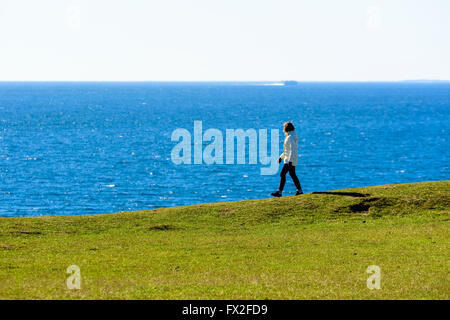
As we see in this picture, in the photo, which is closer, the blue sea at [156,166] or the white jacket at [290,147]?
the white jacket at [290,147]

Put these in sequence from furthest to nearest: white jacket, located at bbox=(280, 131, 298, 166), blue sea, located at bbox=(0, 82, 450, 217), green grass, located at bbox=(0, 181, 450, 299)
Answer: blue sea, located at bbox=(0, 82, 450, 217) < white jacket, located at bbox=(280, 131, 298, 166) < green grass, located at bbox=(0, 181, 450, 299)

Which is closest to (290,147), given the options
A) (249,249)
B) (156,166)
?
(249,249)

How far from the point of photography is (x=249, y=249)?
693 inches

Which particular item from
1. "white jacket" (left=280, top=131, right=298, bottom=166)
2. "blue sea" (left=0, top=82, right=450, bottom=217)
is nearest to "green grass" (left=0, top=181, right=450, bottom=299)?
"white jacket" (left=280, top=131, right=298, bottom=166)

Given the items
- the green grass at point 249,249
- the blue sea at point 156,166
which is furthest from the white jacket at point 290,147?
the blue sea at point 156,166

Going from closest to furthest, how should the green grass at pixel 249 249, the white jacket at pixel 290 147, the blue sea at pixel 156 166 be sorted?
the green grass at pixel 249 249
the white jacket at pixel 290 147
the blue sea at pixel 156 166

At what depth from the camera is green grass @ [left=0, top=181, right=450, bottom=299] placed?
12641 mm

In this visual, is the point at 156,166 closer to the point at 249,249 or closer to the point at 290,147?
the point at 290,147

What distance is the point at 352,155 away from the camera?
8512 centimetres

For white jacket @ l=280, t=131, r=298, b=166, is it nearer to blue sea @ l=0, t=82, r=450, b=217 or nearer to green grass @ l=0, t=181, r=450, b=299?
green grass @ l=0, t=181, r=450, b=299

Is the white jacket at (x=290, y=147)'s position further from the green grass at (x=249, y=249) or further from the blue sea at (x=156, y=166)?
the blue sea at (x=156, y=166)

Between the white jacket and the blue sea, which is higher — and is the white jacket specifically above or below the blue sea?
above

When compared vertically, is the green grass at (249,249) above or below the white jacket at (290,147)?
below

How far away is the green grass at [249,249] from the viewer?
12.6 metres
